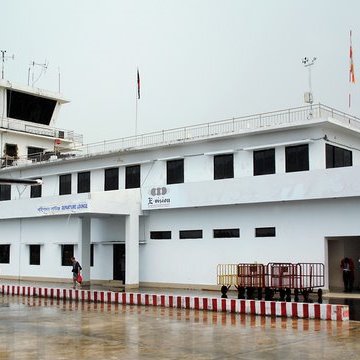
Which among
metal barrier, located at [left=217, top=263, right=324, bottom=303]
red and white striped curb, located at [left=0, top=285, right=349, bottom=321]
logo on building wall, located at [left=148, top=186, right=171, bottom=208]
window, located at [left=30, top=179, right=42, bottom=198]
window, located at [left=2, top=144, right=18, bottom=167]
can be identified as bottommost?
red and white striped curb, located at [left=0, top=285, right=349, bottom=321]

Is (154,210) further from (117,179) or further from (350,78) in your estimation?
(350,78)

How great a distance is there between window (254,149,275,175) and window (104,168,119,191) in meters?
8.83

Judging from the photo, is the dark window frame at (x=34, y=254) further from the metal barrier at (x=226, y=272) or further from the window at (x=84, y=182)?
the metal barrier at (x=226, y=272)

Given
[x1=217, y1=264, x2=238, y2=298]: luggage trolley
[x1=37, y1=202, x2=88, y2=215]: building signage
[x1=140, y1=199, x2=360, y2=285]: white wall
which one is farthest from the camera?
[x1=37, y1=202, x2=88, y2=215]: building signage

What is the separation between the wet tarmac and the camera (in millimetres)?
12109

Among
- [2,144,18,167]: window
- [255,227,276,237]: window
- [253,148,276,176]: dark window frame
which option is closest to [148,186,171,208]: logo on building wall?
[253,148,276,176]: dark window frame

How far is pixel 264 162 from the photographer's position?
26891 mm

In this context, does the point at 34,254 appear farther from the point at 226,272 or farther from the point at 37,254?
the point at 226,272

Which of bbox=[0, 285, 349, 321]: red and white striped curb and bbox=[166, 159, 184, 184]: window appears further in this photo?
bbox=[166, 159, 184, 184]: window

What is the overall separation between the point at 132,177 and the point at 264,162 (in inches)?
320

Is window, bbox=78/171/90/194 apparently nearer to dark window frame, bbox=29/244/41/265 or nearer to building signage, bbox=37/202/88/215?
building signage, bbox=37/202/88/215

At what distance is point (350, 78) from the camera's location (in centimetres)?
3200

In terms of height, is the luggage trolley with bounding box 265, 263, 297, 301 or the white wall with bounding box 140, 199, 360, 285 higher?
the white wall with bounding box 140, 199, 360, 285

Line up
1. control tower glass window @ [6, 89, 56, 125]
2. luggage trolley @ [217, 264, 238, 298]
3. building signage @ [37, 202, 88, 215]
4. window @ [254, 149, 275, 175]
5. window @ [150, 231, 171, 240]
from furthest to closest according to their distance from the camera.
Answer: control tower glass window @ [6, 89, 56, 125] < window @ [150, 231, 171, 240] < building signage @ [37, 202, 88, 215] < window @ [254, 149, 275, 175] < luggage trolley @ [217, 264, 238, 298]
